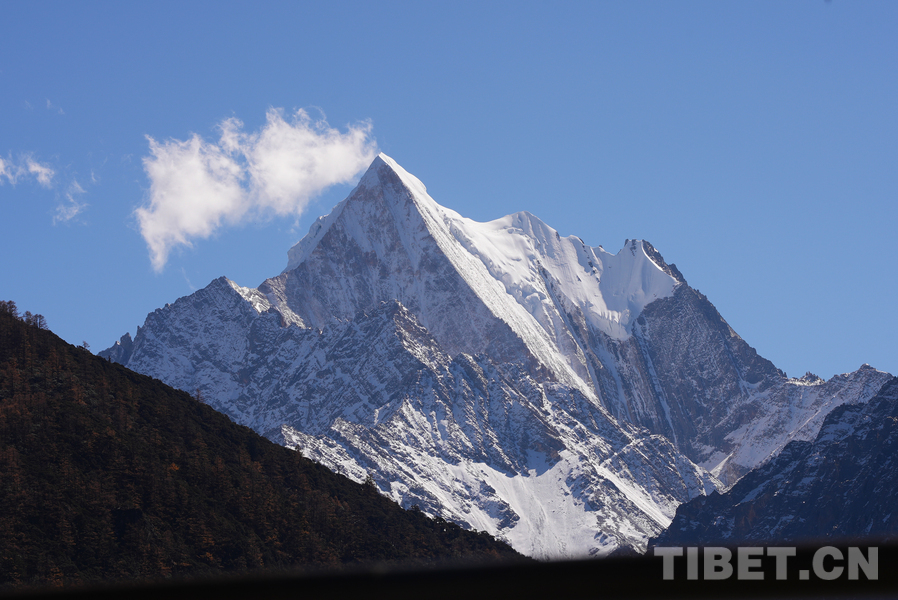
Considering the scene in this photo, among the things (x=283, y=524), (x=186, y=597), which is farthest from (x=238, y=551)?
(x=186, y=597)

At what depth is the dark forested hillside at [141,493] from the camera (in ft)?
429

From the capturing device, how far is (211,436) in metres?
186

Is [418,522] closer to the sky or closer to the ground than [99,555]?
closer to the sky

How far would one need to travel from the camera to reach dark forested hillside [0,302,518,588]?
5143 inches

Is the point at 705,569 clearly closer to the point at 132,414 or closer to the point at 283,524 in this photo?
the point at 283,524

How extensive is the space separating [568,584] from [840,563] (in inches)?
69.4

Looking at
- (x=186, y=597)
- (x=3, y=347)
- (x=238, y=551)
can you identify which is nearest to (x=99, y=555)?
(x=238, y=551)

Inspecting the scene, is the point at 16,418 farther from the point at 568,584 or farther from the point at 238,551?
the point at 568,584

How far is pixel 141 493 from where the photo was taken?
149 meters

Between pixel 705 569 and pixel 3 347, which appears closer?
pixel 705 569

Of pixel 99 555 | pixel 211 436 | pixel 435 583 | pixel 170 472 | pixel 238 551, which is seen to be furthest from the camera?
pixel 211 436

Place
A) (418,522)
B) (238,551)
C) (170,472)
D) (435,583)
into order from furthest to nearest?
(418,522) → (170,472) → (238,551) → (435,583)

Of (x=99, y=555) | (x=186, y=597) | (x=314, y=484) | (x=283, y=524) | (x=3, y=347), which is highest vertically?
(x=3, y=347)

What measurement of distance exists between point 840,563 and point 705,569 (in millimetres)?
851
